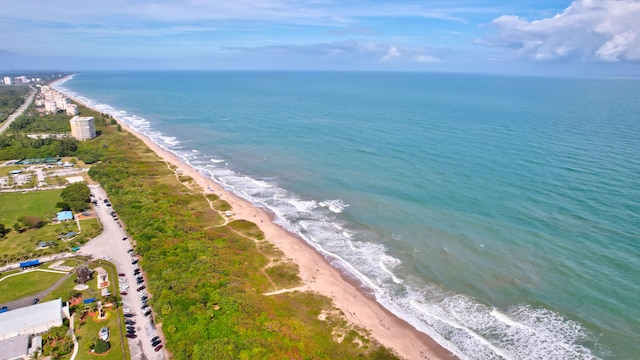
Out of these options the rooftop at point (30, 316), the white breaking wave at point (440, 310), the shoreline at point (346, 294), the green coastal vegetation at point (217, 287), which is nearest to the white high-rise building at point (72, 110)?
the green coastal vegetation at point (217, 287)

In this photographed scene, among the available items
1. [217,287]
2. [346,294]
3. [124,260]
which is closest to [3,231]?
[124,260]

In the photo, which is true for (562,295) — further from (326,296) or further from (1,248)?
Result: (1,248)

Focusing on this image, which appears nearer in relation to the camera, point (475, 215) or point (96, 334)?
point (96, 334)

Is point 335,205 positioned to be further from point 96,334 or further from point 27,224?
point 27,224

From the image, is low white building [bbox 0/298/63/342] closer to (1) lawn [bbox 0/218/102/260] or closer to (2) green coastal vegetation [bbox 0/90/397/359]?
(2) green coastal vegetation [bbox 0/90/397/359]

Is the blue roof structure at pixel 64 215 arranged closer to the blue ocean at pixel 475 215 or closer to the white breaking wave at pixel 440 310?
Answer: the blue ocean at pixel 475 215

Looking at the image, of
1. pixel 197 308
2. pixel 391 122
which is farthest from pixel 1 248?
pixel 391 122
